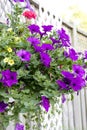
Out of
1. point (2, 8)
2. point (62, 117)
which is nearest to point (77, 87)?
point (2, 8)

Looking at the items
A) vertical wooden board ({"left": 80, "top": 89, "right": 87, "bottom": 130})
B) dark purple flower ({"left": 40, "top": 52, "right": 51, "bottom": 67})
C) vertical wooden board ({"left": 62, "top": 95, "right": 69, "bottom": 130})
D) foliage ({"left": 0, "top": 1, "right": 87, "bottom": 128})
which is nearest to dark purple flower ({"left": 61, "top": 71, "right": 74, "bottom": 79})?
foliage ({"left": 0, "top": 1, "right": 87, "bottom": 128})

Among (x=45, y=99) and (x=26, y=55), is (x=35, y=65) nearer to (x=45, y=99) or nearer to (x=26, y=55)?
(x=26, y=55)

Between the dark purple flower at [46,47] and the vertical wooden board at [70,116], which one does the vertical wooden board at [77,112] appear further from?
the dark purple flower at [46,47]

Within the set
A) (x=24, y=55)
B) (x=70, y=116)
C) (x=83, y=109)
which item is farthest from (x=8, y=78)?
(x=83, y=109)

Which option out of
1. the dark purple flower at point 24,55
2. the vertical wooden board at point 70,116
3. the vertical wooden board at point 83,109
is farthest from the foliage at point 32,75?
the vertical wooden board at point 83,109

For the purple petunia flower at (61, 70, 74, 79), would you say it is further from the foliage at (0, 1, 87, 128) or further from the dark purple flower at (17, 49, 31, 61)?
the dark purple flower at (17, 49, 31, 61)

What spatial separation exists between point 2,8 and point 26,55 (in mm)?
955

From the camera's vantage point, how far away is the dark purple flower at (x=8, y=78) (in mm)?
1618

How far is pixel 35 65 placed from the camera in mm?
1786

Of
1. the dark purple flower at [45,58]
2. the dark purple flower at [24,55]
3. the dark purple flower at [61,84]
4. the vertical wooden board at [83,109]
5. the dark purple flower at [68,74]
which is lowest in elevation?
the vertical wooden board at [83,109]

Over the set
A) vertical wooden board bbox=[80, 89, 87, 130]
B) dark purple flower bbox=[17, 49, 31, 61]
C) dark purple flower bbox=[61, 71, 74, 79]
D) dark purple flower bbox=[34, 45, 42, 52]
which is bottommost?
vertical wooden board bbox=[80, 89, 87, 130]

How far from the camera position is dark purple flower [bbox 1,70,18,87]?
1618 millimetres

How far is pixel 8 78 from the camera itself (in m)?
1.63

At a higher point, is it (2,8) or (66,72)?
(2,8)
